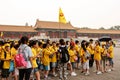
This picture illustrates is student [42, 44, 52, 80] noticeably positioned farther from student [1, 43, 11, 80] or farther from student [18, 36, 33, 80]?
student [18, 36, 33, 80]

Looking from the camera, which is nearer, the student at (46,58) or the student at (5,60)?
the student at (5,60)

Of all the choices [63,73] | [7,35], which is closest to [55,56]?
[63,73]

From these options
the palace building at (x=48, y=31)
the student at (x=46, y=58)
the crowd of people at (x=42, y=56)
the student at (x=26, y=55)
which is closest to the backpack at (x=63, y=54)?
the crowd of people at (x=42, y=56)

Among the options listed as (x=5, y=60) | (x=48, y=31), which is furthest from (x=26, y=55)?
(x=48, y=31)

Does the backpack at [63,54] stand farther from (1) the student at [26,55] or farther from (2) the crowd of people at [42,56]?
(1) the student at [26,55]

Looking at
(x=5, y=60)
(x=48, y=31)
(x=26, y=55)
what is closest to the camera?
(x=26, y=55)

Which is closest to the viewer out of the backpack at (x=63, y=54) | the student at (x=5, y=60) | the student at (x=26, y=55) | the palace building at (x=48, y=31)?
the student at (x=26, y=55)

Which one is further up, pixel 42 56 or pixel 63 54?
pixel 63 54

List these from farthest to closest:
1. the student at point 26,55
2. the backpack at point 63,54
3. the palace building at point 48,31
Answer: the palace building at point 48,31 < the backpack at point 63,54 < the student at point 26,55

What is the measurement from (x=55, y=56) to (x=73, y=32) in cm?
4582

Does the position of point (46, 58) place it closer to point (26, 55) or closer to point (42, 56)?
point (42, 56)

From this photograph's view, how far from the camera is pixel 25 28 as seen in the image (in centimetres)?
4850

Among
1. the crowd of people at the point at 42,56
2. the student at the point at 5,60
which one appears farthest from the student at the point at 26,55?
the student at the point at 5,60

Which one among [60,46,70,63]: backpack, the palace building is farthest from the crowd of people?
the palace building
